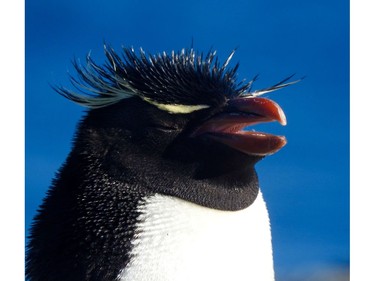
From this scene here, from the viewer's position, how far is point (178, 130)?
4.85 feet

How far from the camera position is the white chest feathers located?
134 cm

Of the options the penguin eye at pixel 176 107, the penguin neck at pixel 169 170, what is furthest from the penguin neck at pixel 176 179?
the penguin eye at pixel 176 107

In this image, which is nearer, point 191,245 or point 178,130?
point 191,245

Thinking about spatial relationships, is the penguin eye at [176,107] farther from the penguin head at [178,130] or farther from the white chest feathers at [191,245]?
the white chest feathers at [191,245]

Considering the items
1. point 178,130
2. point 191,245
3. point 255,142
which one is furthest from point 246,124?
point 191,245

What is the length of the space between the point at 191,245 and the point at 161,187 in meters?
0.17

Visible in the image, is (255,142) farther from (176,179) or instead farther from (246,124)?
(176,179)
